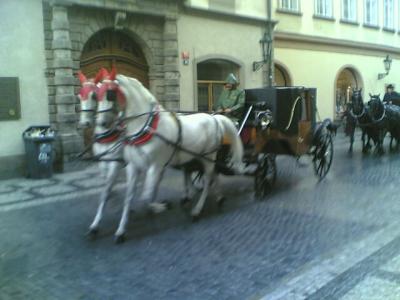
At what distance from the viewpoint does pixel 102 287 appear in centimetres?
415

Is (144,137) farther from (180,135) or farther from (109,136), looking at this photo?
(180,135)

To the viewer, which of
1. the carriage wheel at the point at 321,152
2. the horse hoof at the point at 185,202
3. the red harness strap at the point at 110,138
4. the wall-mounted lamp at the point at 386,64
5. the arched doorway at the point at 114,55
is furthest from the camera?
the wall-mounted lamp at the point at 386,64

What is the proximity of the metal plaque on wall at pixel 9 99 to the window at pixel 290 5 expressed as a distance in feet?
36.2

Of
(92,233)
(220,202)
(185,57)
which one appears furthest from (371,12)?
(92,233)

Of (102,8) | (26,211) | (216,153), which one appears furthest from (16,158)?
(216,153)

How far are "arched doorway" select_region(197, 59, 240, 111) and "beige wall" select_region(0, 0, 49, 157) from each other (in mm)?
5562

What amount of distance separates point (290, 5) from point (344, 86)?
5.92 metres

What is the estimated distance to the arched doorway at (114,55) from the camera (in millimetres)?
12086

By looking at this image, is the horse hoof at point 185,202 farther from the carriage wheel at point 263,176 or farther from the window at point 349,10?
the window at point 349,10

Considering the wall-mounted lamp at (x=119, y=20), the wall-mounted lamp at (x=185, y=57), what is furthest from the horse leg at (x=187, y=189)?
the wall-mounted lamp at (x=185, y=57)

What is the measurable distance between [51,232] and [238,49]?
11.2 metres

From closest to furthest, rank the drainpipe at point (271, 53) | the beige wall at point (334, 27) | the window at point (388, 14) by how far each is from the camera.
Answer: the drainpipe at point (271, 53) < the beige wall at point (334, 27) < the window at point (388, 14)

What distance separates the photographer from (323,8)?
2005 cm

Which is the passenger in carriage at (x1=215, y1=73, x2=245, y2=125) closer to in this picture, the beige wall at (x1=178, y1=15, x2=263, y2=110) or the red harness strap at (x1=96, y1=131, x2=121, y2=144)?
the red harness strap at (x1=96, y1=131, x2=121, y2=144)
